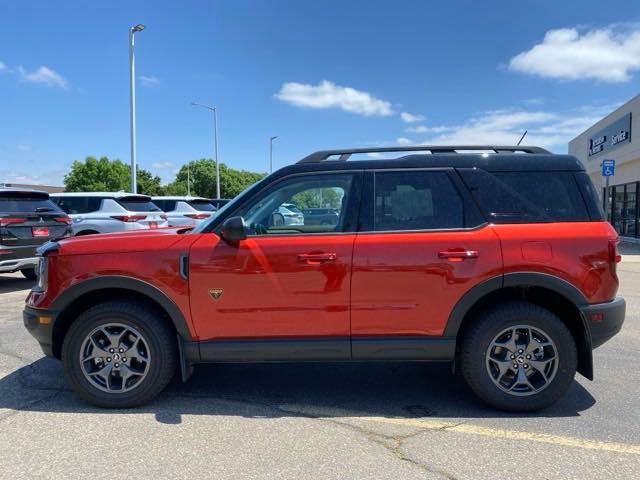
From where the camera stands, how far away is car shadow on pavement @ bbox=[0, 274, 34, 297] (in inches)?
373

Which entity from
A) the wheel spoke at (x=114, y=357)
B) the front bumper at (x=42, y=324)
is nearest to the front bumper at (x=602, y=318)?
the wheel spoke at (x=114, y=357)

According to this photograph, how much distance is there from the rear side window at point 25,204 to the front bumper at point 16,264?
89 cm

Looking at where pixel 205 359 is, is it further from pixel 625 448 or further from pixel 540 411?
pixel 625 448

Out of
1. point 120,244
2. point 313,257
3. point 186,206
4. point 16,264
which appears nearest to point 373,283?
point 313,257

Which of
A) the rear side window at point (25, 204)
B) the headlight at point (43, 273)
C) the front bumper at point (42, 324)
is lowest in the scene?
the front bumper at point (42, 324)

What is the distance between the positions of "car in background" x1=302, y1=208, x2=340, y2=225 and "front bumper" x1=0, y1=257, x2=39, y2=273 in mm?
6945

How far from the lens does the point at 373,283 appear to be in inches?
150

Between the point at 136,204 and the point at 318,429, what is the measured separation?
10679mm

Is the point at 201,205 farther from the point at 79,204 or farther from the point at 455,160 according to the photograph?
the point at 455,160

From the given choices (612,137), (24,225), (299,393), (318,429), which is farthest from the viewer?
(612,137)

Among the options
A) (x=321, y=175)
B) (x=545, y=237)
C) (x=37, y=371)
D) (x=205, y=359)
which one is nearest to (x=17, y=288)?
(x=37, y=371)

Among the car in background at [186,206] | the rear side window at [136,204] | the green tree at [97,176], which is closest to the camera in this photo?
the rear side window at [136,204]

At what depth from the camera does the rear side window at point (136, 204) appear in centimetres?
1286

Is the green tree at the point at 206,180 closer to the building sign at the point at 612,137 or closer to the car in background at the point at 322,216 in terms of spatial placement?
the building sign at the point at 612,137
